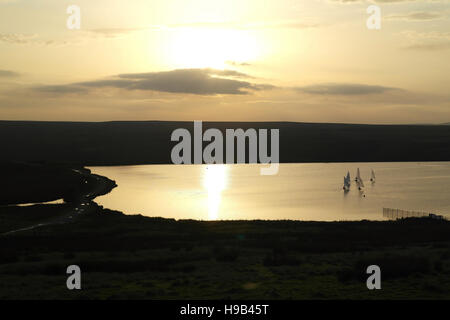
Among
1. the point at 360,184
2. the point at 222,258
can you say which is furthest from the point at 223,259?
the point at 360,184

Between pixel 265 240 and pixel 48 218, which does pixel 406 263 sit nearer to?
pixel 265 240

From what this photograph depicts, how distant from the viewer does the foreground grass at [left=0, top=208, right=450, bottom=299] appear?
27266 millimetres

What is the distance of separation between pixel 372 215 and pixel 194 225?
38.2 metres

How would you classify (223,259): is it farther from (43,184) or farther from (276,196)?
(43,184)

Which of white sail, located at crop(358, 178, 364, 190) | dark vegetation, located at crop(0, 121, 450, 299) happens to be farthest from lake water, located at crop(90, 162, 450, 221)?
dark vegetation, located at crop(0, 121, 450, 299)

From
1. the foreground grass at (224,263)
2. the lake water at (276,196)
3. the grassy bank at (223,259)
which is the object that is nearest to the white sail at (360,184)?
the lake water at (276,196)

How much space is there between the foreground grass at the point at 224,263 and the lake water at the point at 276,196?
3370cm

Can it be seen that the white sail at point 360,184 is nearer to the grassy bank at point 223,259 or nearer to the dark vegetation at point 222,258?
the dark vegetation at point 222,258

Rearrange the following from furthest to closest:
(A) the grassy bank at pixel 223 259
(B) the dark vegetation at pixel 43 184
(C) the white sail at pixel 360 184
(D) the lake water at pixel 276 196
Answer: (C) the white sail at pixel 360 184 → (B) the dark vegetation at pixel 43 184 → (D) the lake water at pixel 276 196 → (A) the grassy bank at pixel 223 259

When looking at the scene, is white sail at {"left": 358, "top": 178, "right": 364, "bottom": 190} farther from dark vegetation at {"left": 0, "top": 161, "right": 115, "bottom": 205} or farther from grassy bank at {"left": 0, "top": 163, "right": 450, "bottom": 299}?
grassy bank at {"left": 0, "top": 163, "right": 450, "bottom": 299}

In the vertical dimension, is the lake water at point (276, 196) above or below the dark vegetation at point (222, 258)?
above

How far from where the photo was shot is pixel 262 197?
118312mm

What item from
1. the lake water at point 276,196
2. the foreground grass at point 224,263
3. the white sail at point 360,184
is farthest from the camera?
the white sail at point 360,184

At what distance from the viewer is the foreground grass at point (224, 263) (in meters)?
27.3
